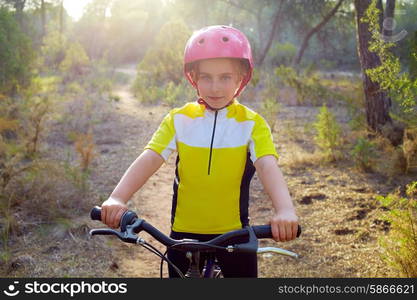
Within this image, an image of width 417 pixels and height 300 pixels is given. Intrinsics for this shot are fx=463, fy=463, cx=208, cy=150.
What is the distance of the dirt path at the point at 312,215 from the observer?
14.9 ft

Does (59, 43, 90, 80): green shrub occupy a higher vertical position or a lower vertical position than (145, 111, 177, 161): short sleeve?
higher

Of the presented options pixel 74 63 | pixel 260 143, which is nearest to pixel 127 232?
pixel 260 143

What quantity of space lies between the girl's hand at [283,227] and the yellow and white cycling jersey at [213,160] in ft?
1.61

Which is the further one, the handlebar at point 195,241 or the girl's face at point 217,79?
the girl's face at point 217,79

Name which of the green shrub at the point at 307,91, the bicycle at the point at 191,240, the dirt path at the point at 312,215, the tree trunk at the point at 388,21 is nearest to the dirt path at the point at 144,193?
the dirt path at the point at 312,215

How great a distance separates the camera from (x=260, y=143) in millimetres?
2357

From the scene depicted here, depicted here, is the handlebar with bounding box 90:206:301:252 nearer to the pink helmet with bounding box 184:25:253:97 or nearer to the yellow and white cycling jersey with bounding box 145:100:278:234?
the yellow and white cycling jersey with bounding box 145:100:278:234

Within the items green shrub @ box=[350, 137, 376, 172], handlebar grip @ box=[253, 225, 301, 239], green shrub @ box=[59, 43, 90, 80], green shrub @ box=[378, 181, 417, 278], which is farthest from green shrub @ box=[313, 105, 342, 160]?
green shrub @ box=[59, 43, 90, 80]

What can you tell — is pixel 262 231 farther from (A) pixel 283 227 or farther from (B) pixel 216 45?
(B) pixel 216 45

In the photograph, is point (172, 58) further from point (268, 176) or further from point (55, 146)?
point (268, 176)

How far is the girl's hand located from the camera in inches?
72.9

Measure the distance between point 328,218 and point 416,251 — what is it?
7.02ft

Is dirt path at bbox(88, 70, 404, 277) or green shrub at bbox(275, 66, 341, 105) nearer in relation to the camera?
dirt path at bbox(88, 70, 404, 277)

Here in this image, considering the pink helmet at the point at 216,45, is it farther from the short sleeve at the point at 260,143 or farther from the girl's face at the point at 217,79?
the short sleeve at the point at 260,143
